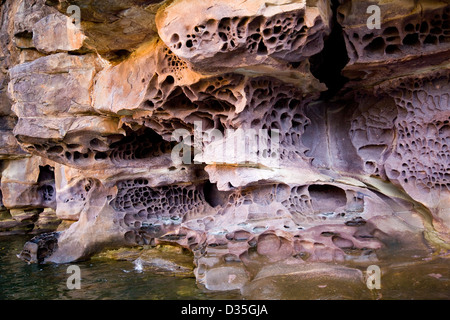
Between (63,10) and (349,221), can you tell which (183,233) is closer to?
(349,221)

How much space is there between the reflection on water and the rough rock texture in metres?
0.20

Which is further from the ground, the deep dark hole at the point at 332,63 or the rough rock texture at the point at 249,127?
the deep dark hole at the point at 332,63

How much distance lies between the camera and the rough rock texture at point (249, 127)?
402 cm

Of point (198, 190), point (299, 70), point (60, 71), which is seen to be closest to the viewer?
point (299, 70)

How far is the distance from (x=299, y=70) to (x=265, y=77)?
390 mm

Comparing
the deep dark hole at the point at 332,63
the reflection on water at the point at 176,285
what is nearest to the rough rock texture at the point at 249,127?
the deep dark hole at the point at 332,63

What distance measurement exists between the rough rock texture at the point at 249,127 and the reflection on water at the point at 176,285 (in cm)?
20

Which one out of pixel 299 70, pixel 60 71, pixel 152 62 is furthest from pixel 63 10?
pixel 299 70

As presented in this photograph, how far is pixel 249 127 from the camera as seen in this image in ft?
15.5

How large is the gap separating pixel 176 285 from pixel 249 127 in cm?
199

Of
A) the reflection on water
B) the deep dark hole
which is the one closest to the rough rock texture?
the deep dark hole

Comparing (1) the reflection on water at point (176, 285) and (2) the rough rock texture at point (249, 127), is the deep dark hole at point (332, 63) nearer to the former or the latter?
(2) the rough rock texture at point (249, 127)

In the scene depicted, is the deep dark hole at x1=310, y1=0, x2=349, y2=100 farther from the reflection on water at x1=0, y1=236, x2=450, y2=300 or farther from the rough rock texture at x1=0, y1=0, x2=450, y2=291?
the reflection on water at x1=0, y1=236, x2=450, y2=300

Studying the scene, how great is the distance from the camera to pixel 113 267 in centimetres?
529
